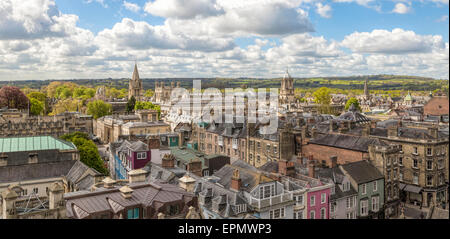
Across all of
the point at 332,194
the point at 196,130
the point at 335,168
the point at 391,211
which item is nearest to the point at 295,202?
the point at 332,194

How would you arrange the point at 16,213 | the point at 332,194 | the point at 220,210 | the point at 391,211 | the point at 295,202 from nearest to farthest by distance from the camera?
the point at 16,213
the point at 220,210
the point at 295,202
the point at 332,194
the point at 391,211

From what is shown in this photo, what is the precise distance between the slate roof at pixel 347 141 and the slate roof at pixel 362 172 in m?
3.05

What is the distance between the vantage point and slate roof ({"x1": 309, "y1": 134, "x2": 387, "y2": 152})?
33844 millimetres

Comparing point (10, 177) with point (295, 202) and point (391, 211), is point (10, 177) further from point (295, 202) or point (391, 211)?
point (391, 211)

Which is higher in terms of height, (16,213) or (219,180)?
(16,213)

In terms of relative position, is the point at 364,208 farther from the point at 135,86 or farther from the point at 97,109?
the point at 135,86

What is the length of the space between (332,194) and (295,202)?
4.99 meters

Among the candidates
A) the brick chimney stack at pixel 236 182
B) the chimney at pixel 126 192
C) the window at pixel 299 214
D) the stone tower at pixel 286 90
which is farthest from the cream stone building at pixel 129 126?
the stone tower at pixel 286 90

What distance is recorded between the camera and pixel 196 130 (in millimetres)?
49281

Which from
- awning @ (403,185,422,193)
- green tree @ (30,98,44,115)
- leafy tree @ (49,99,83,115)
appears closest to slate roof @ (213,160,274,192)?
awning @ (403,185,422,193)

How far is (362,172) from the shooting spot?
29.4m

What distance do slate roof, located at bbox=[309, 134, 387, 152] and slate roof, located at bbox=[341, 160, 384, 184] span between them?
305 cm

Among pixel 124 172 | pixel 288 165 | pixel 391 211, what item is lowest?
pixel 391 211

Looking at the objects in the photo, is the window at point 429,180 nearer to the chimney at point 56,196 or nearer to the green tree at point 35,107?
the chimney at point 56,196
